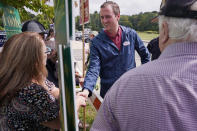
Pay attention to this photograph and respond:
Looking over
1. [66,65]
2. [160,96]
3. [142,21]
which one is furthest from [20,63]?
[142,21]

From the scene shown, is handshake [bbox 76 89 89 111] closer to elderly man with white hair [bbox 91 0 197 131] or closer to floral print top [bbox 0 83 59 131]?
floral print top [bbox 0 83 59 131]

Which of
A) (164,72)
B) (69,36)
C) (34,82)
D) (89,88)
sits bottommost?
(89,88)

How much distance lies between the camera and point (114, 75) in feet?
9.33

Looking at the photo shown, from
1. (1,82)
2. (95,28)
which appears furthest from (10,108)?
(95,28)

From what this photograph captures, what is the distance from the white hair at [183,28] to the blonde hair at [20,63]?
1003 millimetres

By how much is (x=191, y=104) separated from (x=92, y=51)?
199cm

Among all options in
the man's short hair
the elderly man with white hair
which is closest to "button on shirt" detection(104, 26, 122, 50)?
the man's short hair

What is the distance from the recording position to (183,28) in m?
0.88

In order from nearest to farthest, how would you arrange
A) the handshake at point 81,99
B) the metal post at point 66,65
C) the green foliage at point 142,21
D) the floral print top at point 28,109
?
the metal post at point 66,65, the floral print top at point 28,109, the handshake at point 81,99, the green foliage at point 142,21

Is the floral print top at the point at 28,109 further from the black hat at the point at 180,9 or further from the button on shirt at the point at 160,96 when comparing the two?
the black hat at the point at 180,9

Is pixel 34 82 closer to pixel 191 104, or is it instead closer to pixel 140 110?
pixel 140 110

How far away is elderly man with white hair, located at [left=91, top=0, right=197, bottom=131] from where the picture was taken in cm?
84

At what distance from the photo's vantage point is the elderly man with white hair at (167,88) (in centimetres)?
84

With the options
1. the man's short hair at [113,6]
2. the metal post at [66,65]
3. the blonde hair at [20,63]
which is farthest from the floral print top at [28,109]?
the man's short hair at [113,6]
